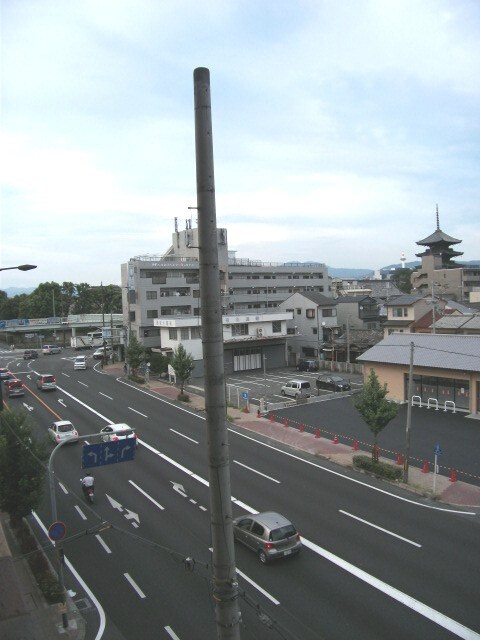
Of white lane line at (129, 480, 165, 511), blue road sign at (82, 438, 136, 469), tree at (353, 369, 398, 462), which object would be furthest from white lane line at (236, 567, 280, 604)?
tree at (353, 369, 398, 462)

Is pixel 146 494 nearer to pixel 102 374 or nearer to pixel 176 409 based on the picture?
pixel 176 409

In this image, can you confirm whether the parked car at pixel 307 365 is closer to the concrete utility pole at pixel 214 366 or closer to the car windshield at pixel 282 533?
the car windshield at pixel 282 533

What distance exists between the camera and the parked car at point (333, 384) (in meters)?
48.1

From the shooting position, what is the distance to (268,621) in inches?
312

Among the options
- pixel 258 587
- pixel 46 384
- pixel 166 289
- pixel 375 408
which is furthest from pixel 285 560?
pixel 166 289

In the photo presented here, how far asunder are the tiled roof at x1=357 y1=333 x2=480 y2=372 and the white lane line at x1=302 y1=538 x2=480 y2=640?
23740mm

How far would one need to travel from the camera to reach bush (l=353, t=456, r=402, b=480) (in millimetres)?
24359

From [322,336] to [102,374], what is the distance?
31.2 meters

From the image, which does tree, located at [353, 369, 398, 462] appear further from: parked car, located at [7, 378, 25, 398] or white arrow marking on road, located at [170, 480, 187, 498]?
parked car, located at [7, 378, 25, 398]

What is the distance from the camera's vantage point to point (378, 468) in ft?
82.2

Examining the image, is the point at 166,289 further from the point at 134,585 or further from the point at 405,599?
the point at 405,599

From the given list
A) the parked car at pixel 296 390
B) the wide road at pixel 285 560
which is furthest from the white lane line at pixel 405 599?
the parked car at pixel 296 390

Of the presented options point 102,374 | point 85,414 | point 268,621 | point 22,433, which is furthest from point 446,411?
point 102,374

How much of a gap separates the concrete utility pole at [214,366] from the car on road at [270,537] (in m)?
9.84
